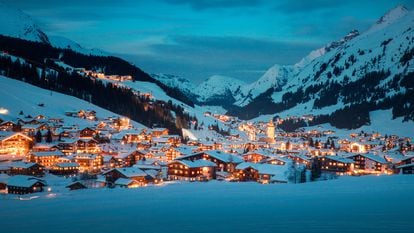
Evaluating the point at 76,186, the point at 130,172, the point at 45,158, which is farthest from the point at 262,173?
the point at 45,158

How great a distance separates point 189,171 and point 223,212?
32.7 meters

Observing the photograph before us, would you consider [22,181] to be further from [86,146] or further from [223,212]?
[86,146]

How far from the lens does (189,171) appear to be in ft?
189

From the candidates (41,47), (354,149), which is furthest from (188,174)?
(41,47)

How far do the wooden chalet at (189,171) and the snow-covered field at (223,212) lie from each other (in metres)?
22.3

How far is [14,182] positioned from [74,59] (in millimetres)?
148340

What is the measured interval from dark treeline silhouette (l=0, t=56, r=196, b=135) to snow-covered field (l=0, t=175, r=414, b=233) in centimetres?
8591

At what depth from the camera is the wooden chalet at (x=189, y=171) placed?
57.5 meters

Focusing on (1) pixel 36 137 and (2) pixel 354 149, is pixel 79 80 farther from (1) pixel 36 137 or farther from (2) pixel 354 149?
(2) pixel 354 149

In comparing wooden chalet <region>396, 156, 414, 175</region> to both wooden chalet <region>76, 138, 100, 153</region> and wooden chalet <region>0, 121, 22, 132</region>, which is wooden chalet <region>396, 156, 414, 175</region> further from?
wooden chalet <region>0, 121, 22, 132</region>

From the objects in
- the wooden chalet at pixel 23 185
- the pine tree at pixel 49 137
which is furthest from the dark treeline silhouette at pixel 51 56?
the wooden chalet at pixel 23 185

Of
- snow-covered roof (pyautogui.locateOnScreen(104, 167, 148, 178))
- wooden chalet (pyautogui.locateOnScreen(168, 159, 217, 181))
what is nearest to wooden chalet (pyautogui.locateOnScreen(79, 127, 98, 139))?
wooden chalet (pyautogui.locateOnScreen(168, 159, 217, 181))

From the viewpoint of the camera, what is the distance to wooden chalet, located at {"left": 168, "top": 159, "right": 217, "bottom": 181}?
57.5m

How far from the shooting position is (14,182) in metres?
45.0
